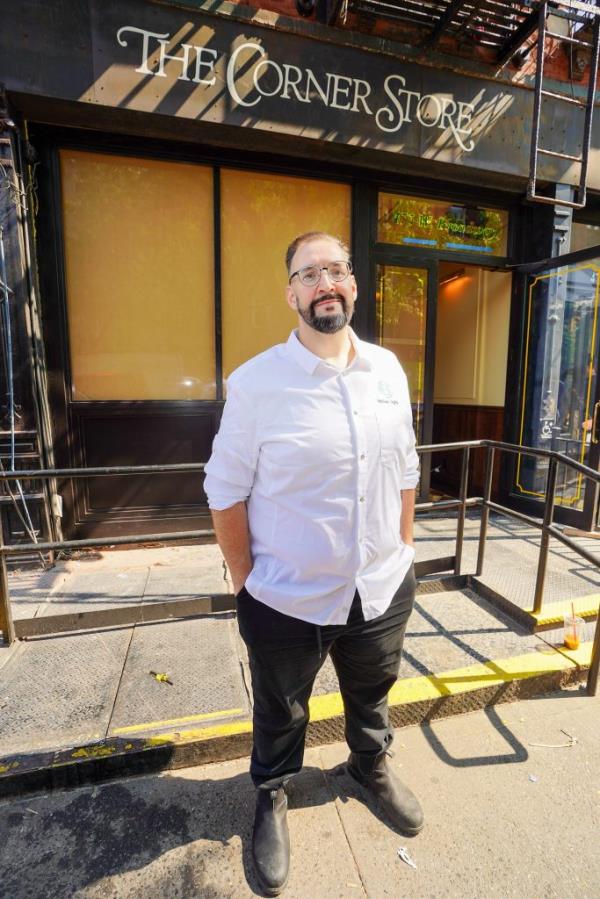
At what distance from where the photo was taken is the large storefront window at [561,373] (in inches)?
210

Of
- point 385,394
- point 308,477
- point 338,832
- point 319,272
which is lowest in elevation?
point 338,832

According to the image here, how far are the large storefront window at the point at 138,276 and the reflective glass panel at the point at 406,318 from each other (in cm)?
197

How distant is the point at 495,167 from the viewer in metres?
5.03

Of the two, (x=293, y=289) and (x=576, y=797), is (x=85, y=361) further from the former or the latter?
(x=576, y=797)

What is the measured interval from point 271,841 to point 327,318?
1.96 meters

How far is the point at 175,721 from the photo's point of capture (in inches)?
91.9

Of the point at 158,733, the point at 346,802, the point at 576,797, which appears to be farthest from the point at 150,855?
the point at 576,797

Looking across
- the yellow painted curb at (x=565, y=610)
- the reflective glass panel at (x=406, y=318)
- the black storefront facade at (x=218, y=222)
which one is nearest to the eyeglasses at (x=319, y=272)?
the yellow painted curb at (x=565, y=610)

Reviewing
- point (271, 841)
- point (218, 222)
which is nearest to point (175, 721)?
point (271, 841)

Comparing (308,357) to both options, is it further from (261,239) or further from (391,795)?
(261,239)

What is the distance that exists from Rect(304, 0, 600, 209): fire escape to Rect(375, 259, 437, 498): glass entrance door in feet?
4.68

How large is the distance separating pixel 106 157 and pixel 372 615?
4788 mm

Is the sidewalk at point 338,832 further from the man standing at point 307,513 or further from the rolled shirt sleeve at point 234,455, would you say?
the rolled shirt sleeve at point 234,455

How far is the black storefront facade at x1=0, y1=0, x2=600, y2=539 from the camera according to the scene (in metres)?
3.96
